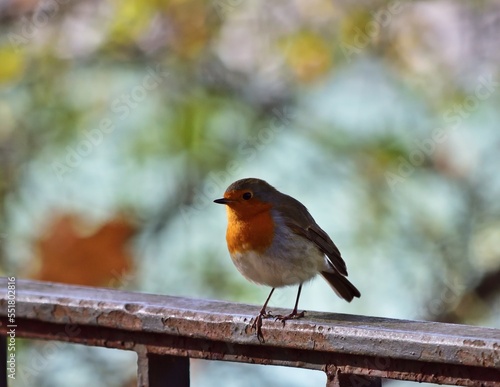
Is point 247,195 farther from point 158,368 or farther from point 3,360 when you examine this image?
point 158,368

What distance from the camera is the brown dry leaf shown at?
13.4ft

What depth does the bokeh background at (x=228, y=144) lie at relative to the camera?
4004 mm

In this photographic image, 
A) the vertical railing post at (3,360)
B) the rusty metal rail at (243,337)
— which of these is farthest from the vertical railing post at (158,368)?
the vertical railing post at (3,360)

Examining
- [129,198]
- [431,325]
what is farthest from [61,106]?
[431,325]

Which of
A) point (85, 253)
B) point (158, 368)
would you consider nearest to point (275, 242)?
point (158, 368)

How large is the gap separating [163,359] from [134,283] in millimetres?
2459

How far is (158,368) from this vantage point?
1.65 meters

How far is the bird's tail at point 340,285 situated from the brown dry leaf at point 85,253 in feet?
4.44

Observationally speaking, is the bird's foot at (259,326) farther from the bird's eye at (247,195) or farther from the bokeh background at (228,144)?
the bokeh background at (228,144)

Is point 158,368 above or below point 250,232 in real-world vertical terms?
below

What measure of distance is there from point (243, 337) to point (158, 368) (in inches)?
7.3

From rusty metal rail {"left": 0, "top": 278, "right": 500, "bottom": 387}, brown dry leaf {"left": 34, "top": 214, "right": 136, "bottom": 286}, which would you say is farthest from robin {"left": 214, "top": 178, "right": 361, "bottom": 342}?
brown dry leaf {"left": 34, "top": 214, "right": 136, "bottom": 286}

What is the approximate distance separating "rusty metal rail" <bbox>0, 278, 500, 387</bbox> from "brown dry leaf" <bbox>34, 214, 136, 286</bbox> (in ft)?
7.15

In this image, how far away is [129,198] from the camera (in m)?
4.26
